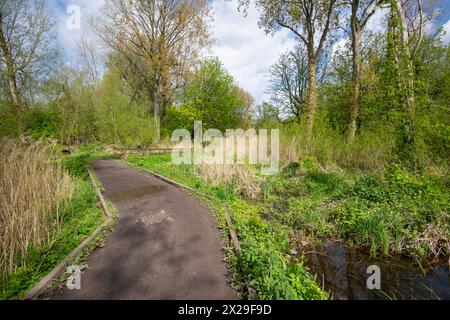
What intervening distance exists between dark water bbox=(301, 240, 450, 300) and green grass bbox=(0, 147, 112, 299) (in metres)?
4.35

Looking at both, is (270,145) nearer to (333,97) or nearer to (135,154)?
(333,97)

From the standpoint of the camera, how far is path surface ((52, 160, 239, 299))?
278cm

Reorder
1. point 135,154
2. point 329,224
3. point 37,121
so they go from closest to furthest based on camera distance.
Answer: point 329,224, point 135,154, point 37,121

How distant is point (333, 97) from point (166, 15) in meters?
16.8

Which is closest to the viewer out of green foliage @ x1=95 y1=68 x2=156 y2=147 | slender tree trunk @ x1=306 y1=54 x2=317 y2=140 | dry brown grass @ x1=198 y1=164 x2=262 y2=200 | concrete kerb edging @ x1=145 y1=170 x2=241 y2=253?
concrete kerb edging @ x1=145 y1=170 x2=241 y2=253

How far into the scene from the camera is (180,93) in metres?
25.1

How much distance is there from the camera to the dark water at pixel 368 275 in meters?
3.02

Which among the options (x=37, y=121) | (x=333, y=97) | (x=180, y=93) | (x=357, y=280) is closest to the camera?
(x=357, y=280)

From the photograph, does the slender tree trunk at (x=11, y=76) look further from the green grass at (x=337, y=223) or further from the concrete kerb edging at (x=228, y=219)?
the green grass at (x=337, y=223)

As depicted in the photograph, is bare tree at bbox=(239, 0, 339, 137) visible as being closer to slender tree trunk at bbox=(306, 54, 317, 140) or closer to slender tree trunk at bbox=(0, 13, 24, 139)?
slender tree trunk at bbox=(306, 54, 317, 140)

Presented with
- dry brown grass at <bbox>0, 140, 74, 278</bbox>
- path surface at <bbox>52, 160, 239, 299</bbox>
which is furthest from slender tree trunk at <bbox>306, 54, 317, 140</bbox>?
dry brown grass at <bbox>0, 140, 74, 278</bbox>

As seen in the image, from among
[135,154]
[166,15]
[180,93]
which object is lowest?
[135,154]

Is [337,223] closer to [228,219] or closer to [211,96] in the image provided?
[228,219]
